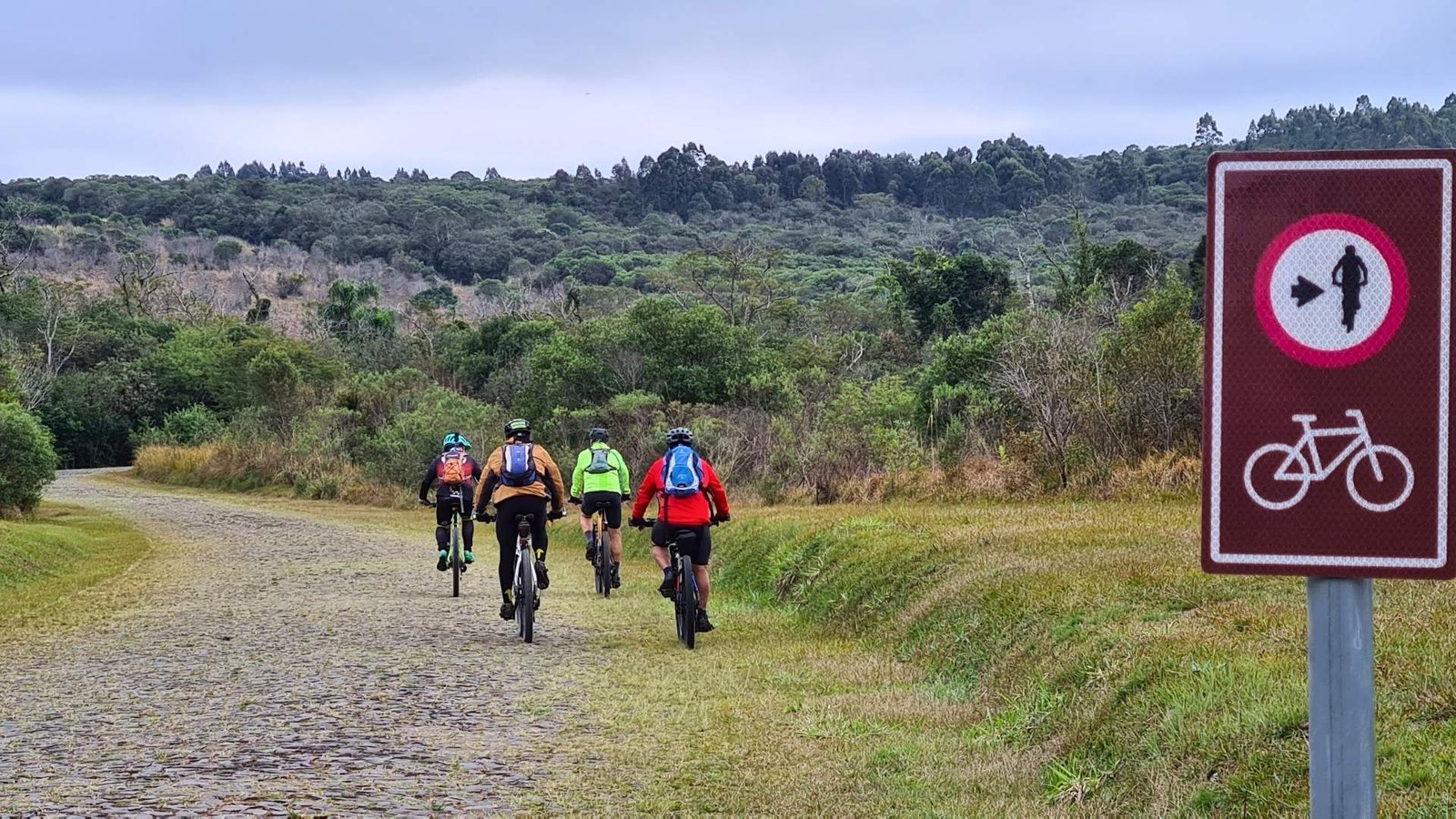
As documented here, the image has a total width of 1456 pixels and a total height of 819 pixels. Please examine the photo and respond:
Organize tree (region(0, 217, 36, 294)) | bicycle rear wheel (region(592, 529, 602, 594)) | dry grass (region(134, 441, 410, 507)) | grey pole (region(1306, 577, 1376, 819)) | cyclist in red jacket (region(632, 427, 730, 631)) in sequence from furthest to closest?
tree (region(0, 217, 36, 294)) < dry grass (region(134, 441, 410, 507)) < bicycle rear wheel (region(592, 529, 602, 594)) < cyclist in red jacket (region(632, 427, 730, 631)) < grey pole (region(1306, 577, 1376, 819))

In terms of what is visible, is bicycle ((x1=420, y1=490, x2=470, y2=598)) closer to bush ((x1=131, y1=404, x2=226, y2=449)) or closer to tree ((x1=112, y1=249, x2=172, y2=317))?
bush ((x1=131, y1=404, x2=226, y2=449))

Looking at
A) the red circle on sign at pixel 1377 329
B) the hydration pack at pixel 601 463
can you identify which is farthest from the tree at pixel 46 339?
the red circle on sign at pixel 1377 329

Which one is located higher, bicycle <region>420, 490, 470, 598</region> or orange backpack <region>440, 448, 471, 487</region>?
orange backpack <region>440, 448, 471, 487</region>

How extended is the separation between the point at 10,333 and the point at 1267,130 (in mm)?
127874

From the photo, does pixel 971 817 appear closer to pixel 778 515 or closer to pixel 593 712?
pixel 593 712

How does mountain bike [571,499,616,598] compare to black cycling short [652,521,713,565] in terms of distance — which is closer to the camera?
black cycling short [652,521,713,565]

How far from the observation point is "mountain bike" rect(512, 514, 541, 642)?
14.1m

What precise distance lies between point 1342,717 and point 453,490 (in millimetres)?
17675

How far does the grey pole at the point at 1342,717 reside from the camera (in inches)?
98.8

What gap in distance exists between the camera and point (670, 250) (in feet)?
462

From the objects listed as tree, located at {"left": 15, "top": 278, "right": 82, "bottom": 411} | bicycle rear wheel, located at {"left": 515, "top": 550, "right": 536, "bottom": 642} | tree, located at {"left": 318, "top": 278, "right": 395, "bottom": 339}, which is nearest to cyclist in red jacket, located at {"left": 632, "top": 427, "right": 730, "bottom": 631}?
bicycle rear wheel, located at {"left": 515, "top": 550, "right": 536, "bottom": 642}

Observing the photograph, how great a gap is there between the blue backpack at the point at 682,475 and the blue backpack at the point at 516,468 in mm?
1547

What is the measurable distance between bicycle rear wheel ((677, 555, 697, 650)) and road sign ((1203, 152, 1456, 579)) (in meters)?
11.0

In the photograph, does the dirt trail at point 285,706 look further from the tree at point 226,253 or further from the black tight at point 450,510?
the tree at point 226,253
